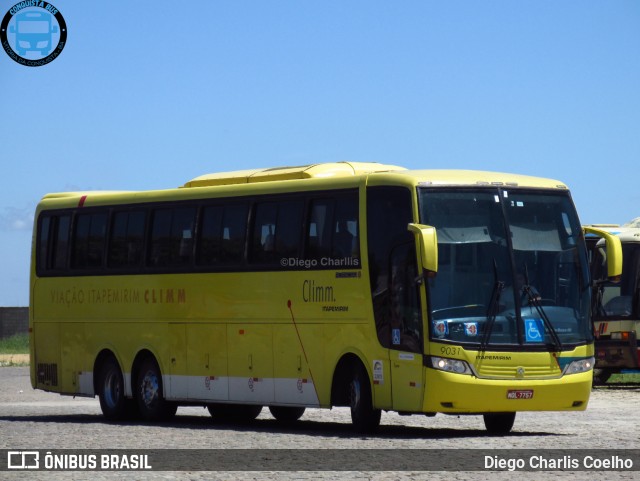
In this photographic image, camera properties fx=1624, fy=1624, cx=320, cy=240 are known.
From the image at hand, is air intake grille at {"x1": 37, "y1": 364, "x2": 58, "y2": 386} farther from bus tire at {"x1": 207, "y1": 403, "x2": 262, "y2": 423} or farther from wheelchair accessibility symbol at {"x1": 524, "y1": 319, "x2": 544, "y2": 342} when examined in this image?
wheelchair accessibility symbol at {"x1": 524, "y1": 319, "x2": 544, "y2": 342}

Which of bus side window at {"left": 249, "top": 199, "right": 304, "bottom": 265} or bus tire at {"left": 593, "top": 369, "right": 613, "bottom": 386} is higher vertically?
bus side window at {"left": 249, "top": 199, "right": 304, "bottom": 265}

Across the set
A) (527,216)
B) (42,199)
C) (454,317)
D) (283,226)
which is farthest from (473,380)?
(42,199)

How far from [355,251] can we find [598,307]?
631 inches

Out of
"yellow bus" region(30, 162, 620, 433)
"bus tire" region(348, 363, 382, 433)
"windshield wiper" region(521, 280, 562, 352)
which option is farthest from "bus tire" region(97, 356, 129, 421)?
"windshield wiper" region(521, 280, 562, 352)

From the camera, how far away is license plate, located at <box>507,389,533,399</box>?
2138 cm

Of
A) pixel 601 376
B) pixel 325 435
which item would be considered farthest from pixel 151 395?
pixel 601 376

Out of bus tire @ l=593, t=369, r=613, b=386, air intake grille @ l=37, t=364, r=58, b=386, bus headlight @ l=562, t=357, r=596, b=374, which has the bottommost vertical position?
bus tire @ l=593, t=369, r=613, b=386

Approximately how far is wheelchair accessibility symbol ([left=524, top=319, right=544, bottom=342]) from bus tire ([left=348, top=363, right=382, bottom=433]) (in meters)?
2.30

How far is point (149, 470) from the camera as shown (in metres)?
16.6

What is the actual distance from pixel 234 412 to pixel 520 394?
24.0ft

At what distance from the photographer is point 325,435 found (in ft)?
73.1

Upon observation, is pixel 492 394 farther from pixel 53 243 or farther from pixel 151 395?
pixel 53 243

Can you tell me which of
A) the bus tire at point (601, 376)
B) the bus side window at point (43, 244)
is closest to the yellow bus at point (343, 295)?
the bus side window at point (43, 244)

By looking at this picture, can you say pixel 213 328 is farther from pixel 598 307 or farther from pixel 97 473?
pixel 598 307
